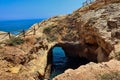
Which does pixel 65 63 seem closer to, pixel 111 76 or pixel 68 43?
pixel 68 43

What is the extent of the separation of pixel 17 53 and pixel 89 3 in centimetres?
2450

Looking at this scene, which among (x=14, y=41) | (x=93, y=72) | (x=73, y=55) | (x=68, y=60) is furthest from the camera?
(x=68, y=60)

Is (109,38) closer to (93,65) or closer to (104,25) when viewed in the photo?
(104,25)

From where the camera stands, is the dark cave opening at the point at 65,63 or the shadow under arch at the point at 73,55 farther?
the shadow under arch at the point at 73,55

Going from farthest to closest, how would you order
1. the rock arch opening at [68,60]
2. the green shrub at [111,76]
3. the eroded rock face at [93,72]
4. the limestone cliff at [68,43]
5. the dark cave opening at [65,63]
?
the rock arch opening at [68,60]
the dark cave opening at [65,63]
the limestone cliff at [68,43]
the eroded rock face at [93,72]
the green shrub at [111,76]

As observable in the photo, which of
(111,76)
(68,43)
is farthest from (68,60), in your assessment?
(111,76)

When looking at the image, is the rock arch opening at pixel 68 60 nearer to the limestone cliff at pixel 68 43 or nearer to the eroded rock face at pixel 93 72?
the limestone cliff at pixel 68 43

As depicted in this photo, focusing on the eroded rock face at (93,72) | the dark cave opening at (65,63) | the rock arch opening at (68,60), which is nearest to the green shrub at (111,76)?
the eroded rock face at (93,72)

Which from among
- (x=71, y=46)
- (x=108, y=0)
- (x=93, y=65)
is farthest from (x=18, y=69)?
(x=108, y=0)

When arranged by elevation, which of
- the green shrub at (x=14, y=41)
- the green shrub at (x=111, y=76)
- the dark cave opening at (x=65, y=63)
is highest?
the green shrub at (x=14, y=41)

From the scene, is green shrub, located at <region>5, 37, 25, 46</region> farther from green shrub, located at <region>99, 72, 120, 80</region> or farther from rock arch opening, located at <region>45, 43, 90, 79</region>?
green shrub, located at <region>99, 72, 120, 80</region>

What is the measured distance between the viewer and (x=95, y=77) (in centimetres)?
1645

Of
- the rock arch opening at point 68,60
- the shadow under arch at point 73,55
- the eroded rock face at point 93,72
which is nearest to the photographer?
the eroded rock face at point 93,72

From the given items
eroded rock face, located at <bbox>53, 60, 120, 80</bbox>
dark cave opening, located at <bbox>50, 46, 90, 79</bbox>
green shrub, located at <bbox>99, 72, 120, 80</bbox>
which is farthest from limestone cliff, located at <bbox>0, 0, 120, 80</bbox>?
green shrub, located at <bbox>99, 72, 120, 80</bbox>
